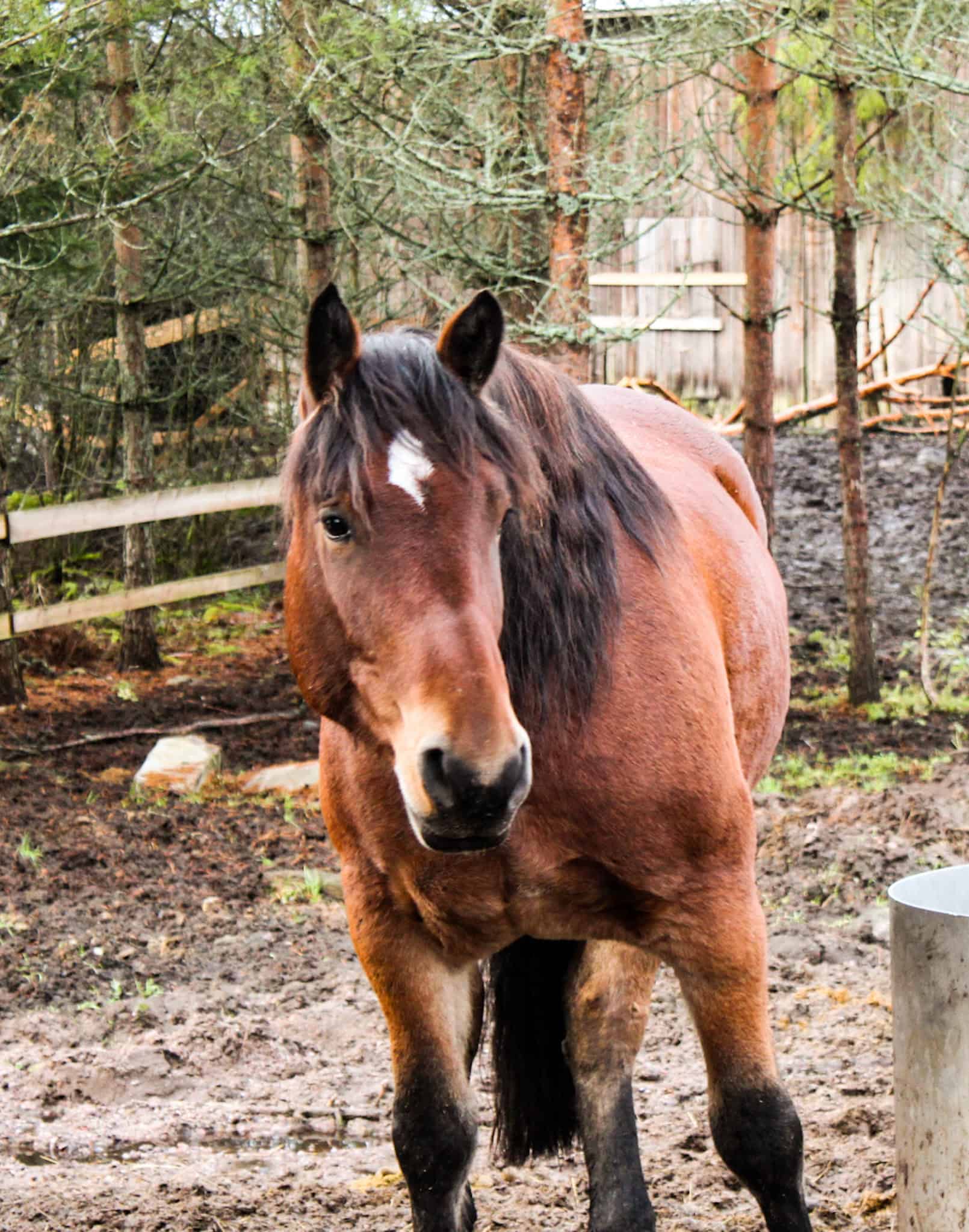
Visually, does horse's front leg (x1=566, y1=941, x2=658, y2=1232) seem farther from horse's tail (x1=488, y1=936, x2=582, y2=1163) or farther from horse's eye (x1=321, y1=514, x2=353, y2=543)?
horse's eye (x1=321, y1=514, x2=353, y2=543)

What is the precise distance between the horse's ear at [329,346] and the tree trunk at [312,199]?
18.7ft

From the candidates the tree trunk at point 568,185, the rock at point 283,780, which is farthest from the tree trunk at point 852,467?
the rock at point 283,780

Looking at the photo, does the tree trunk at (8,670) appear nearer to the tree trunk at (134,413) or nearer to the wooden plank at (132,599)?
the wooden plank at (132,599)

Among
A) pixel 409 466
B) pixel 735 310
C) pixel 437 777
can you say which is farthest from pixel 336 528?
pixel 735 310

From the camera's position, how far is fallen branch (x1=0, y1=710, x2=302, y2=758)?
24.3 feet

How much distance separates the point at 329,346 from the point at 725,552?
1.48 metres

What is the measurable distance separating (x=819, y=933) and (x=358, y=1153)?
80.4 inches

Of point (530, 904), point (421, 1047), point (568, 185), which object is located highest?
point (568, 185)

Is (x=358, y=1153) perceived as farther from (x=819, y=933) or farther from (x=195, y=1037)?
(x=819, y=933)

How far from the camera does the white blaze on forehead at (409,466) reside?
2.12m

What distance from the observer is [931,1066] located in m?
2.56

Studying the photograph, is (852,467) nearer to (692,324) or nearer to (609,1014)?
(609,1014)

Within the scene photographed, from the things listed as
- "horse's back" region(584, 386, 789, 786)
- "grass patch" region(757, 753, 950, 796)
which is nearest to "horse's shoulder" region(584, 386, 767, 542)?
"horse's back" region(584, 386, 789, 786)

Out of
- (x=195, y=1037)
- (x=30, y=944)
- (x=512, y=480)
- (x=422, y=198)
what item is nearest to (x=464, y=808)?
(x=512, y=480)
